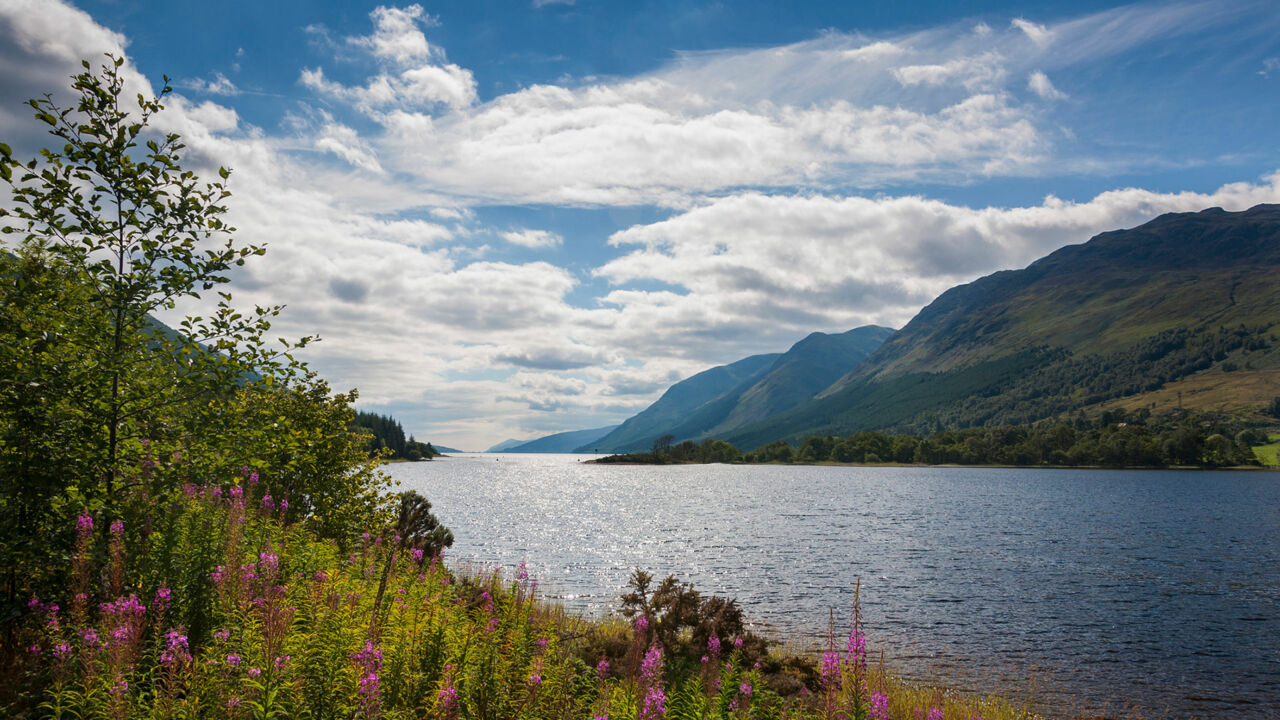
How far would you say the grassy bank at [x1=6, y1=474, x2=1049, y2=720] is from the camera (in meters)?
6.43

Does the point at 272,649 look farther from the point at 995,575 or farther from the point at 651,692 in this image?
the point at 995,575

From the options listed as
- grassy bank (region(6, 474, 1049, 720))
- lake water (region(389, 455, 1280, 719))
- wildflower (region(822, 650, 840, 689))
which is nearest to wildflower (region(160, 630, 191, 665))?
grassy bank (region(6, 474, 1049, 720))

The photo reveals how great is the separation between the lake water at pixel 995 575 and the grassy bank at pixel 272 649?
20984 mm

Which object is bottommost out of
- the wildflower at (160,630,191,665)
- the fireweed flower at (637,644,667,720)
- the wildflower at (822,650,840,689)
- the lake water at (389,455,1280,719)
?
the lake water at (389,455,1280,719)

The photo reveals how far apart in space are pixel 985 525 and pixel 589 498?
77.2 metres

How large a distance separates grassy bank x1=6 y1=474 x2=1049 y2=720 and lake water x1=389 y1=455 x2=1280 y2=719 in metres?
21.0

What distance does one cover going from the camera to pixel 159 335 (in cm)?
1059

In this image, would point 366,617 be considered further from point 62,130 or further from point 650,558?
point 650,558

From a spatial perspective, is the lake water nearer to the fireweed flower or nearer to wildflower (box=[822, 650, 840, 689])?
the fireweed flower

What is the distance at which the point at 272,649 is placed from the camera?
6047 millimetres

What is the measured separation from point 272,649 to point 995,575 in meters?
55.5

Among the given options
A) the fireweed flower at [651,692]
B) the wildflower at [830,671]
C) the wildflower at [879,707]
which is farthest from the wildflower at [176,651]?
the wildflower at [879,707]

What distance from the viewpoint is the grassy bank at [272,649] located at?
21.1 ft

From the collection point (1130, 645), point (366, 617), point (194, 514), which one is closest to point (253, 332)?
point (194, 514)
